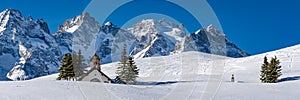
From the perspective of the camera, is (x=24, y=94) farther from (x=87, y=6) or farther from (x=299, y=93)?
(x=299, y=93)

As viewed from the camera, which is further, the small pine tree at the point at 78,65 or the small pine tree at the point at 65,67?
the small pine tree at the point at 78,65

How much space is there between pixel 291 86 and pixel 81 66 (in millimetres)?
28999

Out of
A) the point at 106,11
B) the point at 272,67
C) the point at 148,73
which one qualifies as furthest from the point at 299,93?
the point at 148,73

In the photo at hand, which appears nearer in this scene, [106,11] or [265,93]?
[106,11]

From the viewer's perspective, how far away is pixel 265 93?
39375mm

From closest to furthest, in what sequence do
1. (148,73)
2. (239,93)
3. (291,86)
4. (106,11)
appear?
(106,11), (239,93), (291,86), (148,73)

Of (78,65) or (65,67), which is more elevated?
(78,65)

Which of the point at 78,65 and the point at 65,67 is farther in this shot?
the point at 78,65

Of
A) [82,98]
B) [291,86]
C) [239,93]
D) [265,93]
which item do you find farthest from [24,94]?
[291,86]

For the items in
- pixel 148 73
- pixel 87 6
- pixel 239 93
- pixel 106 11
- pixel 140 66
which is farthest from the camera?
pixel 140 66

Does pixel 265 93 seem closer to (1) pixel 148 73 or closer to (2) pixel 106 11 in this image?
(2) pixel 106 11

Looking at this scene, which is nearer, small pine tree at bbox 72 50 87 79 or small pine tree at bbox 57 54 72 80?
small pine tree at bbox 57 54 72 80

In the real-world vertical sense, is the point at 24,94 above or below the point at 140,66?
below

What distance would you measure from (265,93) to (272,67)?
1903 centimetres
